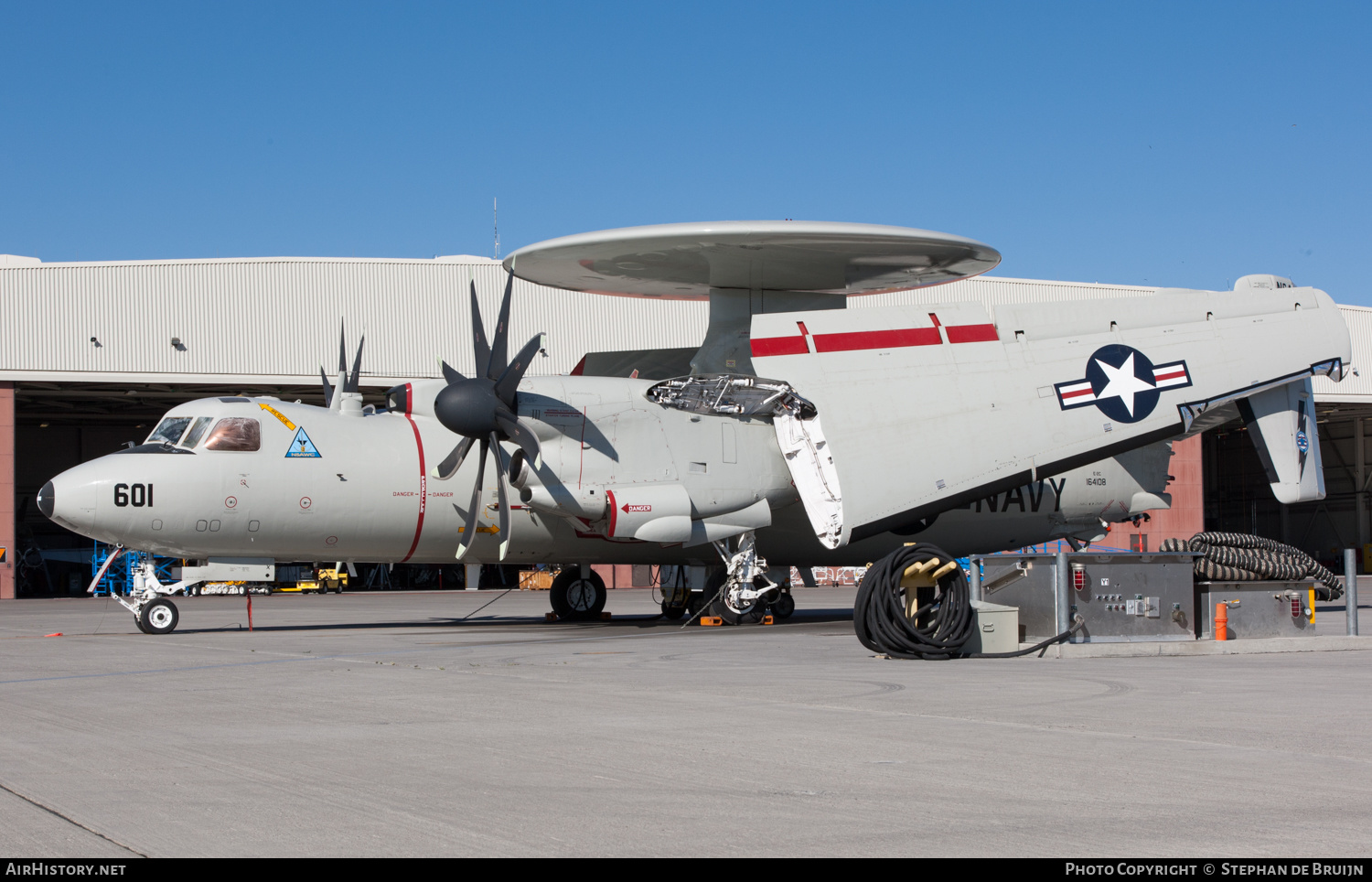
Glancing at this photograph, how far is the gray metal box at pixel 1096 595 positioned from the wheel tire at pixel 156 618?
14.7m

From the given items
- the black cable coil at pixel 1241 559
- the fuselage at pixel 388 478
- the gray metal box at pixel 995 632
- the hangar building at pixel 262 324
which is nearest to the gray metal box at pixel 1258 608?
the black cable coil at pixel 1241 559

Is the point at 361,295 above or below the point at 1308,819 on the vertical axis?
above

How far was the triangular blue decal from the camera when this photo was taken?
22.8m

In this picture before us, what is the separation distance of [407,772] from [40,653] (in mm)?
13402

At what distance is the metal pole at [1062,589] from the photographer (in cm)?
1745

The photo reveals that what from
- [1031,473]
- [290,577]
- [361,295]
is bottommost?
[290,577]

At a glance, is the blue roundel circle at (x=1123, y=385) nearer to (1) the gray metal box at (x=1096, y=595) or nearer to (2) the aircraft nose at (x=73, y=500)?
(1) the gray metal box at (x=1096, y=595)

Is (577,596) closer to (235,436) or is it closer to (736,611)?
(736,611)

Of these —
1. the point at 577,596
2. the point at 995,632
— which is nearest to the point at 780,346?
the point at 577,596

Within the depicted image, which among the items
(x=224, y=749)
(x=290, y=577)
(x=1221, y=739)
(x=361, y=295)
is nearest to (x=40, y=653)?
(x=224, y=749)

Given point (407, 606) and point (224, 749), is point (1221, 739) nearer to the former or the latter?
point (224, 749)

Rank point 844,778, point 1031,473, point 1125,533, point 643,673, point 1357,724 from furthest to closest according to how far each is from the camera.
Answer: point 1125,533 → point 1031,473 → point 643,673 → point 1357,724 → point 844,778

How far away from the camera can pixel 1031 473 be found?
23.9m

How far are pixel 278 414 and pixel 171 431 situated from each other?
1.88 m
